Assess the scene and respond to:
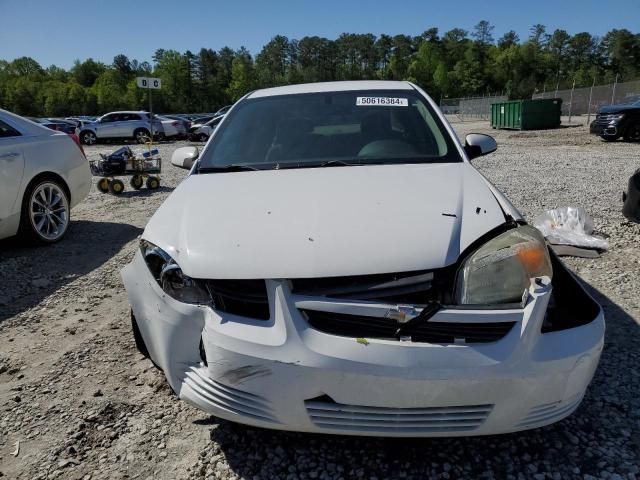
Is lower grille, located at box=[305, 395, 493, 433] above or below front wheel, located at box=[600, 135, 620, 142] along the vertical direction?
above

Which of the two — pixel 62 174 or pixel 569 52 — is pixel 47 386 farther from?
pixel 569 52

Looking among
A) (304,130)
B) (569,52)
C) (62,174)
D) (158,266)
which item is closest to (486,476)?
(158,266)

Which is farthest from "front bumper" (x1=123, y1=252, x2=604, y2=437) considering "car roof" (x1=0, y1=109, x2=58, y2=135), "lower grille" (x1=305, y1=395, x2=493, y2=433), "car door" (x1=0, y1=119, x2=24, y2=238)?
"car roof" (x1=0, y1=109, x2=58, y2=135)

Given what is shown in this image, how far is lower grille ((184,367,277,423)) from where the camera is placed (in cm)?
159

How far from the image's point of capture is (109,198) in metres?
8.05

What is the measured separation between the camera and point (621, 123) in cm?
1463

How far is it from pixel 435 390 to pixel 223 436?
3.32ft

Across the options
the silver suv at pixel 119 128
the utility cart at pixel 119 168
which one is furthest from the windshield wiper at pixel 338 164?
the silver suv at pixel 119 128

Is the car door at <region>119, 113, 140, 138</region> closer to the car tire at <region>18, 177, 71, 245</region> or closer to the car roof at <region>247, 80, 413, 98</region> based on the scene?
the car tire at <region>18, 177, 71, 245</region>

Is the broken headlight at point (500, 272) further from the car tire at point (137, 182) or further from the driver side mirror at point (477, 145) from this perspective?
the car tire at point (137, 182)

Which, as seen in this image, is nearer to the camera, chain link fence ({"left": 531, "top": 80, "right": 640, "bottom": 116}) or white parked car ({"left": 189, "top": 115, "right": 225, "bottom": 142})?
white parked car ({"left": 189, "top": 115, "right": 225, "bottom": 142})

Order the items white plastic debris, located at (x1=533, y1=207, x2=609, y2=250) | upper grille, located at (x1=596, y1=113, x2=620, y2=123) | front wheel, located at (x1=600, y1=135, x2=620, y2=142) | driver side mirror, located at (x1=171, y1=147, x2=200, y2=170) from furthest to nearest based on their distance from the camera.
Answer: front wheel, located at (x1=600, y1=135, x2=620, y2=142) < upper grille, located at (x1=596, y1=113, x2=620, y2=123) < white plastic debris, located at (x1=533, y1=207, x2=609, y2=250) < driver side mirror, located at (x1=171, y1=147, x2=200, y2=170)

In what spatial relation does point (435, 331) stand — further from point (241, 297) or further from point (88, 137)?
point (88, 137)

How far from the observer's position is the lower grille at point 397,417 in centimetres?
153
